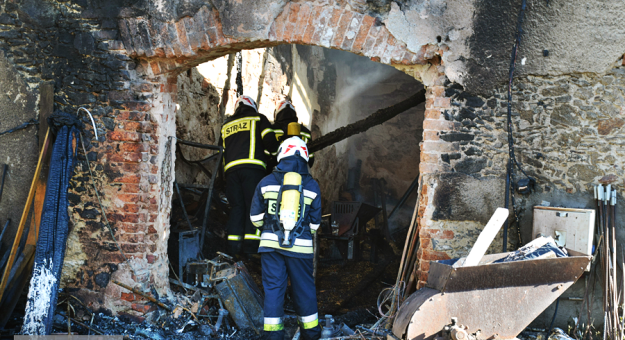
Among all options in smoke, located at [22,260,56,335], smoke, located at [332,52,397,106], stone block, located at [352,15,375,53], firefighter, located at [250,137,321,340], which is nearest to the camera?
smoke, located at [22,260,56,335]

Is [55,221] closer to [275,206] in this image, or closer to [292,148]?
[275,206]

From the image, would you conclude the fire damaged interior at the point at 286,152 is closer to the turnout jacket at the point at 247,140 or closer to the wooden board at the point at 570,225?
the wooden board at the point at 570,225

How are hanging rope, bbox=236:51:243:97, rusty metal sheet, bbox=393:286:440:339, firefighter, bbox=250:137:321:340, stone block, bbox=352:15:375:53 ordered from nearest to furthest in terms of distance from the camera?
rusty metal sheet, bbox=393:286:440:339 < stone block, bbox=352:15:375:53 < firefighter, bbox=250:137:321:340 < hanging rope, bbox=236:51:243:97

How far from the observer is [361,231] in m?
7.04

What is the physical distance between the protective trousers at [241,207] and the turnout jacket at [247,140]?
112mm

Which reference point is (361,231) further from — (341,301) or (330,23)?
(330,23)

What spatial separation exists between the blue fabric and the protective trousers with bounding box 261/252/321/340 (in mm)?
1777

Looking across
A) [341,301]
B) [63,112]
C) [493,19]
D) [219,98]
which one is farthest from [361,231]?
[63,112]

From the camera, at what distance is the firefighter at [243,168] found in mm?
5383

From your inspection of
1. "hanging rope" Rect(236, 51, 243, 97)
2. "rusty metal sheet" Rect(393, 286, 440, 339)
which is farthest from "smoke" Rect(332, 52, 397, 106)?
"rusty metal sheet" Rect(393, 286, 440, 339)

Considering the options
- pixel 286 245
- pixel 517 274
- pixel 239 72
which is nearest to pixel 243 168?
pixel 286 245

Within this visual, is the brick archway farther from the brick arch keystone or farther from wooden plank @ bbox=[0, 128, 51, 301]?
wooden plank @ bbox=[0, 128, 51, 301]

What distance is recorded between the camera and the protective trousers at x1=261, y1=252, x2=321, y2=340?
399 centimetres

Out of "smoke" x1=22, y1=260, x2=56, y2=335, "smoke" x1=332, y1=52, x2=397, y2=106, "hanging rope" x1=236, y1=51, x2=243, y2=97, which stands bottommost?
"smoke" x1=22, y1=260, x2=56, y2=335
